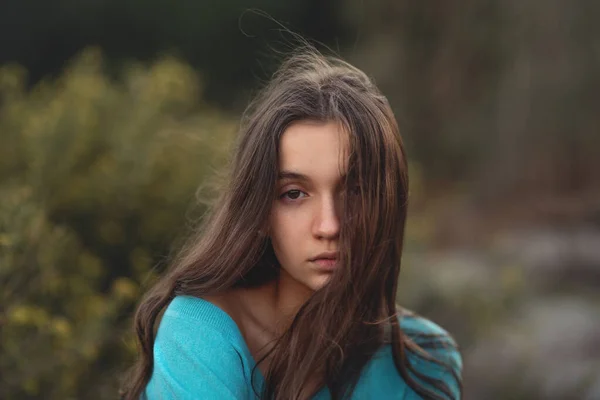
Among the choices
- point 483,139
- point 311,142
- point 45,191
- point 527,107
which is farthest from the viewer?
point 483,139

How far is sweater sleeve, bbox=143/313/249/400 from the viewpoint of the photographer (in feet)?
5.73

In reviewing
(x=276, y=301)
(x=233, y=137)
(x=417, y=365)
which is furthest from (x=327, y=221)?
(x=233, y=137)

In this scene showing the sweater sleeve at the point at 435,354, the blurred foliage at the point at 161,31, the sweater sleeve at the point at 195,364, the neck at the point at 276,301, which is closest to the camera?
the sweater sleeve at the point at 195,364

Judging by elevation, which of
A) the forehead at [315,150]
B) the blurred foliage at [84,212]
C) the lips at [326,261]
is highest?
the forehead at [315,150]

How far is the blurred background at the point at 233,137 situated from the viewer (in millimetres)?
2684

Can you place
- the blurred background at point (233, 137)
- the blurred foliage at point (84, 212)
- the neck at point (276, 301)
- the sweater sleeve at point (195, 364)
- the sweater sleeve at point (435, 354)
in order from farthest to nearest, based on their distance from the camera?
the blurred background at point (233, 137) → the blurred foliage at point (84, 212) → the sweater sleeve at point (435, 354) → the neck at point (276, 301) → the sweater sleeve at point (195, 364)

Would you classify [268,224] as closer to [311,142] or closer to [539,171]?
[311,142]

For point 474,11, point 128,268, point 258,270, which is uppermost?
point 474,11

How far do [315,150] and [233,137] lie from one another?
117 cm

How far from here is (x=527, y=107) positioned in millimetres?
7902

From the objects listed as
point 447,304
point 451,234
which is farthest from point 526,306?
point 451,234

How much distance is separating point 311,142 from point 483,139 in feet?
23.3

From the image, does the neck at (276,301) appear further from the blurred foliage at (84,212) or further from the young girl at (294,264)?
the blurred foliage at (84,212)

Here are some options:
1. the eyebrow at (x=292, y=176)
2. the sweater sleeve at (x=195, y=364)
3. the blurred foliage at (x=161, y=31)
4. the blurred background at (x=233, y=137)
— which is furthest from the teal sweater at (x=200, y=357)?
the blurred foliage at (x=161, y=31)
